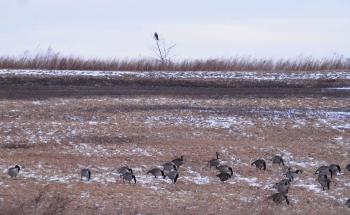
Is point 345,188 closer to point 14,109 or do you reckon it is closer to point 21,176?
point 21,176

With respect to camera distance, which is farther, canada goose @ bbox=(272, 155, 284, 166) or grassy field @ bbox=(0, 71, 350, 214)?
canada goose @ bbox=(272, 155, 284, 166)

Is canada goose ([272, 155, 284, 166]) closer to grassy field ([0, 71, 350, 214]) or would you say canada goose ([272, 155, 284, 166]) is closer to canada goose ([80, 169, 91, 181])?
grassy field ([0, 71, 350, 214])

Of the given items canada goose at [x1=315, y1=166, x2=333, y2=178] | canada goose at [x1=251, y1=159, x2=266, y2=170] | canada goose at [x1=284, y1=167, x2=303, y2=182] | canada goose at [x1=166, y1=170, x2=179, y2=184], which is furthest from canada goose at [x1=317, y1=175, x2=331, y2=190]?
canada goose at [x1=166, y1=170, x2=179, y2=184]

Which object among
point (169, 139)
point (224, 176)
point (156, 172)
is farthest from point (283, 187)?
point (169, 139)

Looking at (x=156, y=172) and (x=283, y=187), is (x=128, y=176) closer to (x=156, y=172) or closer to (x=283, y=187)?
(x=156, y=172)

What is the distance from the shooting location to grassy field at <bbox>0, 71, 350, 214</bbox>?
38.5 ft

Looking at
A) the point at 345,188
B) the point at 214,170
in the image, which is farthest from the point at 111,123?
the point at 345,188

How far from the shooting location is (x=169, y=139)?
674 inches

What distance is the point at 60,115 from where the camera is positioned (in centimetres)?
1906

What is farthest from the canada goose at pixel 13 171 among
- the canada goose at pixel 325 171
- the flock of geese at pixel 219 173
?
the canada goose at pixel 325 171

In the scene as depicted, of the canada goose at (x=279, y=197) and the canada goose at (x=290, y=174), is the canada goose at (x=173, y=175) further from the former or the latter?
the canada goose at (x=290, y=174)

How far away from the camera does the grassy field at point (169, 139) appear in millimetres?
11750

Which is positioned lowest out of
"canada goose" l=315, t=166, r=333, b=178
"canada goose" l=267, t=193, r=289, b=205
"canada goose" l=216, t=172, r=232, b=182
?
"canada goose" l=216, t=172, r=232, b=182

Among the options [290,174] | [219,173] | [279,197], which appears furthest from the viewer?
[219,173]
